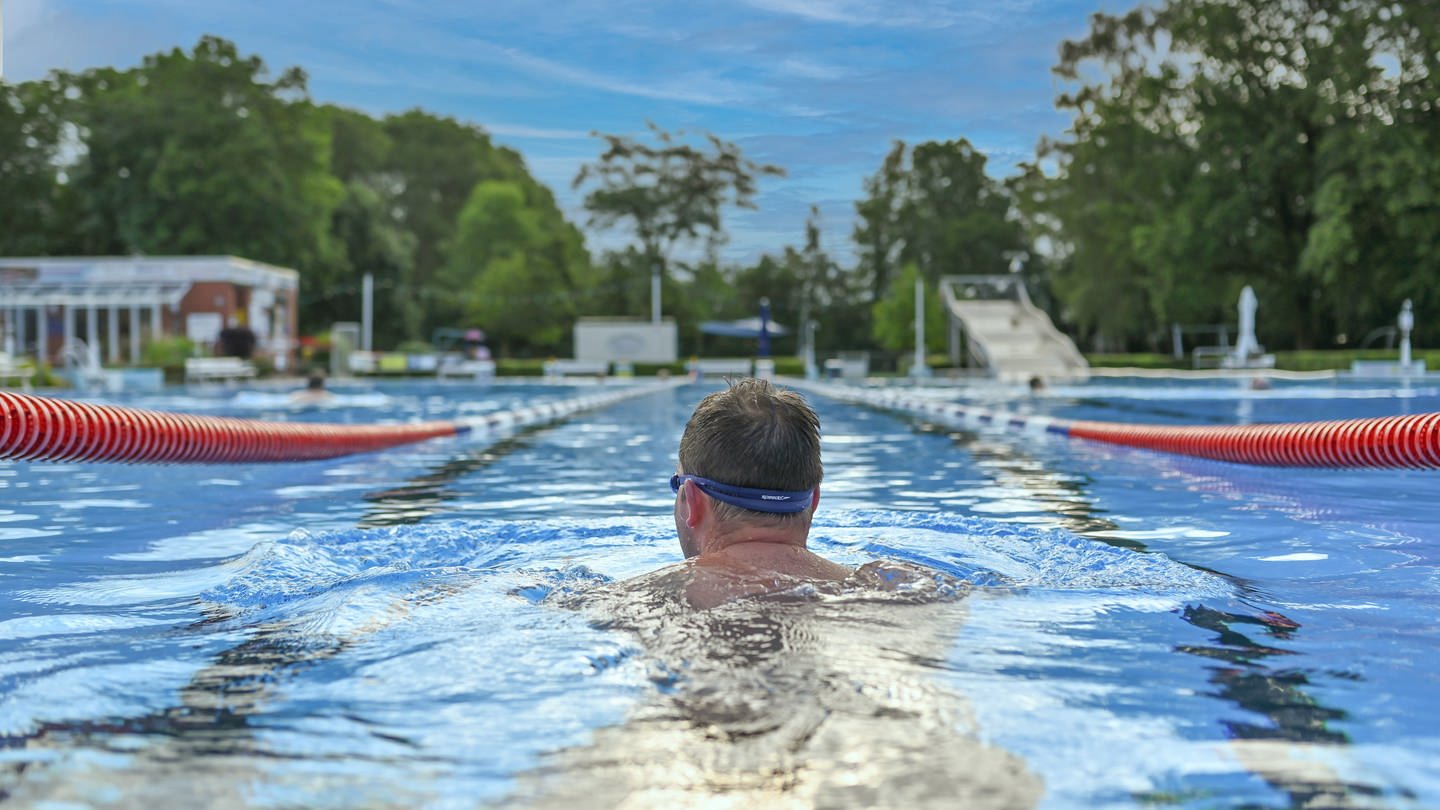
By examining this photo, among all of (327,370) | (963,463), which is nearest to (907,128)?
(963,463)

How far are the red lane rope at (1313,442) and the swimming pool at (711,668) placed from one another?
0.34 meters

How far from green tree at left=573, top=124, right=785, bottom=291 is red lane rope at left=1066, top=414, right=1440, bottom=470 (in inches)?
1633

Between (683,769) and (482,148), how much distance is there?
231ft

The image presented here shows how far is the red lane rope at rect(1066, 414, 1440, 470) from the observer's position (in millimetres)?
5648

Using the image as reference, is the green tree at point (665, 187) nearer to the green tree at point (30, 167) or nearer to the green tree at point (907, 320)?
the green tree at point (907, 320)

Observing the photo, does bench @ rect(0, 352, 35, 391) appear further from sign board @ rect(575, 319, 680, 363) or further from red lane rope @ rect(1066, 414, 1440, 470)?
sign board @ rect(575, 319, 680, 363)

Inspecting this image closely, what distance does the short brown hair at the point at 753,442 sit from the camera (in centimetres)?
281

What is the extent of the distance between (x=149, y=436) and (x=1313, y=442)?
6.41 meters

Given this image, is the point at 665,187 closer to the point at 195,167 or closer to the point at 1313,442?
the point at 195,167

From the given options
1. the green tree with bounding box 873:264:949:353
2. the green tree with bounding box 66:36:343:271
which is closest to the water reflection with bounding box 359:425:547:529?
the green tree with bounding box 66:36:343:271

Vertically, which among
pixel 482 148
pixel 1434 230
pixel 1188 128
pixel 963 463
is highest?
pixel 482 148

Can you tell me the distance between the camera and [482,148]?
69438mm

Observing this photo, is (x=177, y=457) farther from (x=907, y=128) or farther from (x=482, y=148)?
(x=482, y=148)

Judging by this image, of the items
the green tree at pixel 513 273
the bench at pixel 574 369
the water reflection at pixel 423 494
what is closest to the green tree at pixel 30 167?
the green tree at pixel 513 273
